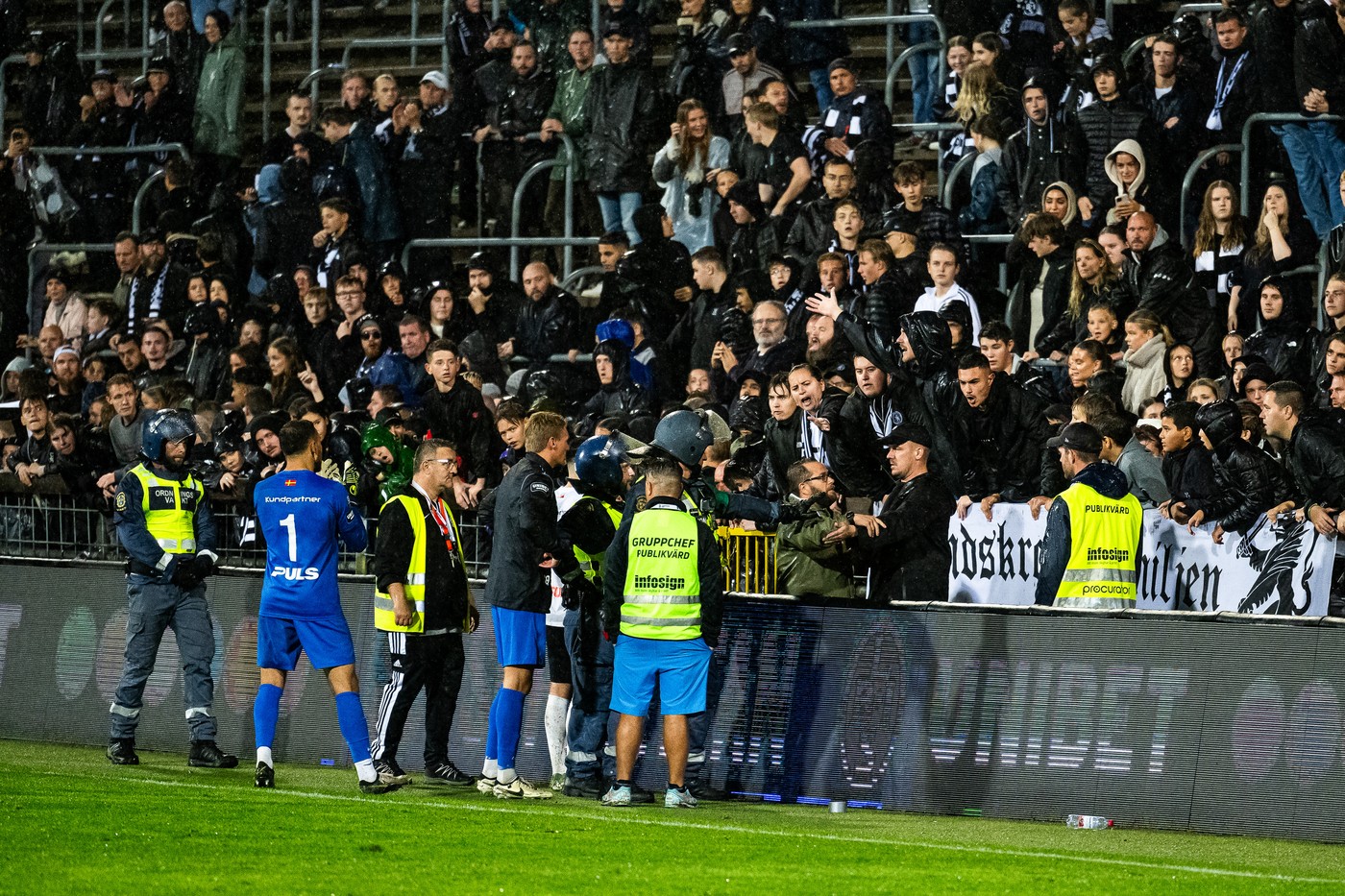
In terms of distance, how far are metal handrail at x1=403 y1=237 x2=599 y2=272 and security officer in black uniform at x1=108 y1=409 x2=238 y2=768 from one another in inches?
241

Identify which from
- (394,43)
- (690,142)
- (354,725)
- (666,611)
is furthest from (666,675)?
(394,43)

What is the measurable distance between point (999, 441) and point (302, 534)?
4.41 meters

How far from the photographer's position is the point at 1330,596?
11977 millimetres

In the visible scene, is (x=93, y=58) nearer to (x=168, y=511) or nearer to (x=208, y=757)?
(x=168, y=511)

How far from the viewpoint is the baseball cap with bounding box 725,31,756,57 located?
1889 cm

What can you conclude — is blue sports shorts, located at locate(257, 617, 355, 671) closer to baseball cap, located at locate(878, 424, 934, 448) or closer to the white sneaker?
the white sneaker

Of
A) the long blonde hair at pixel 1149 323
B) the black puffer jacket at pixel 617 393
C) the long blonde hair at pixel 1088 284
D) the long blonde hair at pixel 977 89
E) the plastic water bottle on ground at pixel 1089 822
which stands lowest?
the plastic water bottle on ground at pixel 1089 822

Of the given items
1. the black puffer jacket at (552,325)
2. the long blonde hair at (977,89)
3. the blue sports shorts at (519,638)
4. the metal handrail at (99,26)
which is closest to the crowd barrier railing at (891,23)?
the long blonde hair at (977,89)

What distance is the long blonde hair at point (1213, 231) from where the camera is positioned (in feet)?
50.4

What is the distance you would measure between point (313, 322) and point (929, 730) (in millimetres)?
9475

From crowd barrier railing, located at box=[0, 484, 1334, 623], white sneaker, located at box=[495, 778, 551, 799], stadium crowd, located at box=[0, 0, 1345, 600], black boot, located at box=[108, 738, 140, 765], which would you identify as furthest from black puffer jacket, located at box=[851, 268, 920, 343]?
black boot, located at box=[108, 738, 140, 765]

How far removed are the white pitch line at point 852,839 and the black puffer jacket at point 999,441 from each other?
139 inches

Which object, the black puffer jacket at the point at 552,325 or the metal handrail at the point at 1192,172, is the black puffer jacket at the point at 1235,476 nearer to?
the metal handrail at the point at 1192,172

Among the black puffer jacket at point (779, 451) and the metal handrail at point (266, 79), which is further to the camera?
the metal handrail at point (266, 79)
